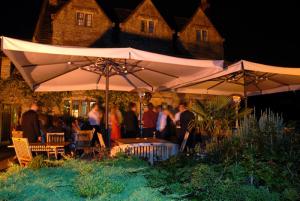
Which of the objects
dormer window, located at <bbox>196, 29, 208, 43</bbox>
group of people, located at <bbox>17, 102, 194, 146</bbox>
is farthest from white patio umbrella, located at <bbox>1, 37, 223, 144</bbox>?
dormer window, located at <bbox>196, 29, 208, 43</bbox>

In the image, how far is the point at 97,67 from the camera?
8.43m

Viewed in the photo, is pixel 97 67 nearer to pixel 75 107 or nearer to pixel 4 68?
pixel 75 107

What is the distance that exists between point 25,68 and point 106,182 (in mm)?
4855

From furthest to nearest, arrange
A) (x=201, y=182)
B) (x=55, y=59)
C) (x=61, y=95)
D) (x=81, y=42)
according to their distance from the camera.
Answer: (x=81, y=42) → (x=61, y=95) → (x=55, y=59) → (x=201, y=182)

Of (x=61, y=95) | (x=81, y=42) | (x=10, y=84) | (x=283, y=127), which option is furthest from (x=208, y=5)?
(x=283, y=127)

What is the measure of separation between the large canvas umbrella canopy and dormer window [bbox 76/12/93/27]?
1048cm

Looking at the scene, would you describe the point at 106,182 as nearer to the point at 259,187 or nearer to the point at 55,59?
the point at 259,187

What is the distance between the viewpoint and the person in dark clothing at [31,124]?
27.8 ft

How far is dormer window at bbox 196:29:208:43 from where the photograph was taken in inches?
918

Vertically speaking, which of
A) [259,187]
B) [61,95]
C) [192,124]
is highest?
[61,95]

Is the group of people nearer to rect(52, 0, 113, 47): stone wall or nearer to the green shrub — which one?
the green shrub

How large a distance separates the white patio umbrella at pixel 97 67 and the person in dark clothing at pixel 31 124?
91 cm

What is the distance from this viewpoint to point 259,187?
15.5ft

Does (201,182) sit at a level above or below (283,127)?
below
